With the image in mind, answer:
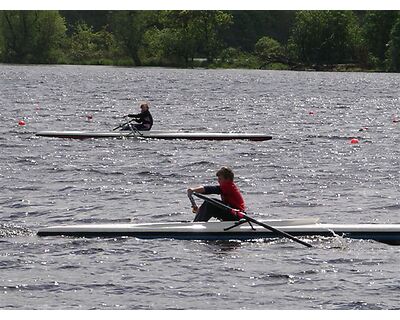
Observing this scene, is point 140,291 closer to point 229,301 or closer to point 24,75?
point 229,301

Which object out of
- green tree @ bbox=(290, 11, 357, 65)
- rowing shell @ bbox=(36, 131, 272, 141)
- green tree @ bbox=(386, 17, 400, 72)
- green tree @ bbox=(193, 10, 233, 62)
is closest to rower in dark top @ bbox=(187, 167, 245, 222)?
rowing shell @ bbox=(36, 131, 272, 141)

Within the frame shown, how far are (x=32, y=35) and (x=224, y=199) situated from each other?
100232 mm

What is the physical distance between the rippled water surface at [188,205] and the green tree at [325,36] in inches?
2197

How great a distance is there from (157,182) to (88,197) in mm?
3458

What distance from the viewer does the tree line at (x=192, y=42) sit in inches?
4545

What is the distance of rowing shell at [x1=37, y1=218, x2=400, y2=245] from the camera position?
19.7 meters

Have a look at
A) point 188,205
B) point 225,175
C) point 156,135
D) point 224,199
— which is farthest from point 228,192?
point 156,135

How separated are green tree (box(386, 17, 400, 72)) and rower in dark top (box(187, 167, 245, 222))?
9125 cm

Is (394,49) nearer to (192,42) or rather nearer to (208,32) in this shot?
(192,42)

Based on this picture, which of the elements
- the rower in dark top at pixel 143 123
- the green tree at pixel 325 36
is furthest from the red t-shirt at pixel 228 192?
the green tree at pixel 325 36

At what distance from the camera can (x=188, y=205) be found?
24.8 m

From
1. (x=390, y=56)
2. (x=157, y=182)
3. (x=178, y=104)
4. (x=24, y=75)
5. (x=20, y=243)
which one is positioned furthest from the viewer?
(x=390, y=56)

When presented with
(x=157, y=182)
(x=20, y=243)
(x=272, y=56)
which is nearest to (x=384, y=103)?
(x=157, y=182)

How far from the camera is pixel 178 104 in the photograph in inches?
2547
